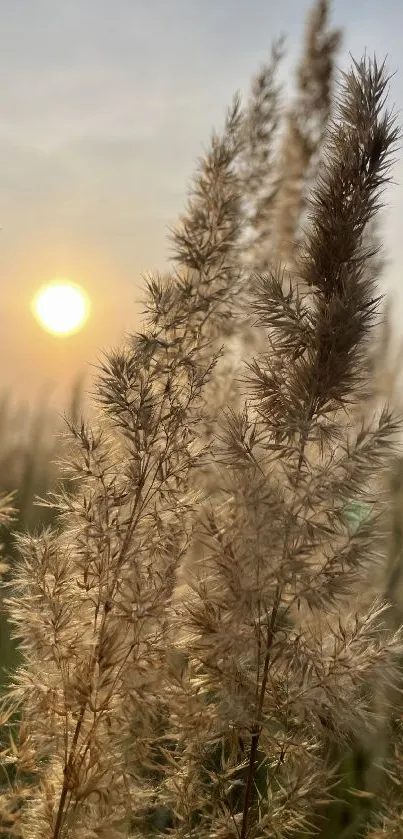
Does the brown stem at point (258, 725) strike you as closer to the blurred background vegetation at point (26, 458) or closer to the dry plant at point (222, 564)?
the dry plant at point (222, 564)

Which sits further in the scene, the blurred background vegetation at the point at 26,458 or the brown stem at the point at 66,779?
the blurred background vegetation at the point at 26,458

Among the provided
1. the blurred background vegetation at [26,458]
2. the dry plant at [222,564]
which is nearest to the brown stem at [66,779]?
the dry plant at [222,564]

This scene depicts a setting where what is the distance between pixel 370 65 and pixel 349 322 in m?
0.80

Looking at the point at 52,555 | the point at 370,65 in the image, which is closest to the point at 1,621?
the point at 52,555

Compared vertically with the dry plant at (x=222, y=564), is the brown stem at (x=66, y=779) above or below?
below

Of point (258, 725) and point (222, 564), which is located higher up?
point (222, 564)

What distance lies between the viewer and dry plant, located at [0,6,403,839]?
2.28 meters

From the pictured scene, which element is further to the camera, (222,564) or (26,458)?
(26,458)

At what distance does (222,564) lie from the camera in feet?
7.36

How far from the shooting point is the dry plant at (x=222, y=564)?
7.48 feet

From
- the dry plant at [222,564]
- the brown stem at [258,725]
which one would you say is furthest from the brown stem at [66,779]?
the brown stem at [258,725]

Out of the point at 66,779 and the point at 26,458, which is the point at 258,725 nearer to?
the point at 66,779

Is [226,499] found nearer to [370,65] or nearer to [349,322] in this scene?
[349,322]

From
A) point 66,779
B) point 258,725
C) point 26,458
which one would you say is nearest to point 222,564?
point 258,725
